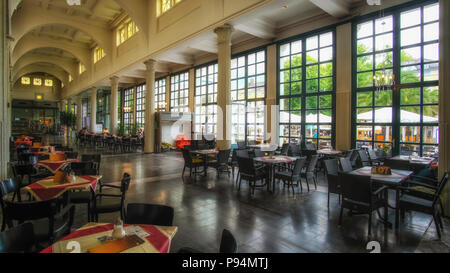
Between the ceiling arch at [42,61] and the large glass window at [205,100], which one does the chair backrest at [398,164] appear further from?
the ceiling arch at [42,61]

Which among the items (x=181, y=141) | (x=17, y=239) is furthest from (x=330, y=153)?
(x=181, y=141)

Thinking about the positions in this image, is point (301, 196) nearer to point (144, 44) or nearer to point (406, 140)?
point (406, 140)

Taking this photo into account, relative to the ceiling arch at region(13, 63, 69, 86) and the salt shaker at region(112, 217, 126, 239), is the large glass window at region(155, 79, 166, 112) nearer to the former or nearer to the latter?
the salt shaker at region(112, 217, 126, 239)

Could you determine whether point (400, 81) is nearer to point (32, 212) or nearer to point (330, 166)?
point (330, 166)

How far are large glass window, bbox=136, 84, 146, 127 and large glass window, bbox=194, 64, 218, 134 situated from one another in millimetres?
7082

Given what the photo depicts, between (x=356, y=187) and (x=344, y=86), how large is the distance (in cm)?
580

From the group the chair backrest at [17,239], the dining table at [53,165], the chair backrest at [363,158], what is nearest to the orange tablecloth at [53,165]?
the dining table at [53,165]

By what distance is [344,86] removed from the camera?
8.21 metres

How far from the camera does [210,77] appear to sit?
13914 millimetres

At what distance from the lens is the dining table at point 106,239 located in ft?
5.28

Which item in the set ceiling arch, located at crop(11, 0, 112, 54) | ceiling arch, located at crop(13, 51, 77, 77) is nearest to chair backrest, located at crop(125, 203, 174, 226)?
ceiling arch, located at crop(11, 0, 112, 54)

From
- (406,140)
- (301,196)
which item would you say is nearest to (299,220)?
(301,196)

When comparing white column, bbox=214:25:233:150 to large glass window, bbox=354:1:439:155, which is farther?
white column, bbox=214:25:233:150

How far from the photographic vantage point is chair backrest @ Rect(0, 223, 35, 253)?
1662 mm
